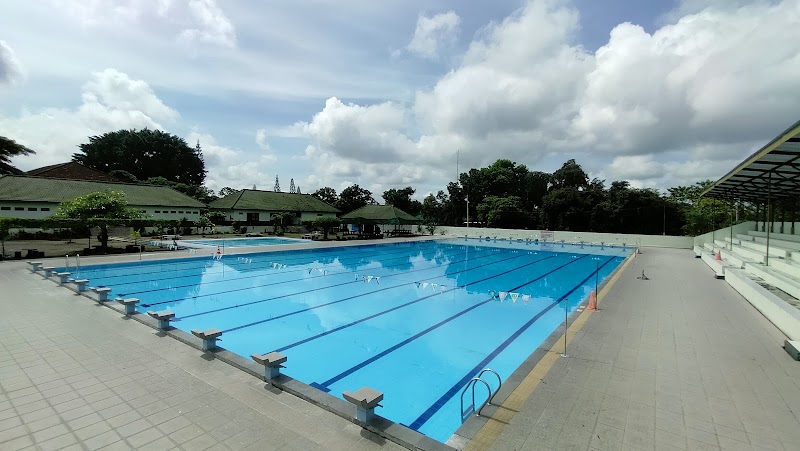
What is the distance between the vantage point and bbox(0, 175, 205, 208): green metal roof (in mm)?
23500

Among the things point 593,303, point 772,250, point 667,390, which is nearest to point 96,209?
point 593,303

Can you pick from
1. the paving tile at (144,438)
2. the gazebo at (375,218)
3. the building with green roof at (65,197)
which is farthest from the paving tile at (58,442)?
the gazebo at (375,218)

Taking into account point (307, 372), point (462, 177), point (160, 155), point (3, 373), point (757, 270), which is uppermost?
point (160, 155)

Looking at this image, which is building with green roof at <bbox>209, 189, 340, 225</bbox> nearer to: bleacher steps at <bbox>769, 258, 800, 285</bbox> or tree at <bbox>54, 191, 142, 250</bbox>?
tree at <bbox>54, 191, 142, 250</bbox>

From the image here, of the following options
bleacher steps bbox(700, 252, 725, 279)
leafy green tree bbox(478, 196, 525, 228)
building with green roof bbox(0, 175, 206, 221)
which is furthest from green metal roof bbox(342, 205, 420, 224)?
bleacher steps bbox(700, 252, 725, 279)

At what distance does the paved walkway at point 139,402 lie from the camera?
3008mm

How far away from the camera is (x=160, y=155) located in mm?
51812

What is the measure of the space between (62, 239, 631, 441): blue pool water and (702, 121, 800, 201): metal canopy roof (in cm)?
459

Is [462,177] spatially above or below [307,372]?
above

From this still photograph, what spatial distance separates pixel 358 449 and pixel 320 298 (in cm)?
762

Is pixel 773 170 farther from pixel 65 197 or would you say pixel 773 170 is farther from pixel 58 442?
pixel 65 197

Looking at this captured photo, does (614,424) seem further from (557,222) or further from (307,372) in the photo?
(557,222)

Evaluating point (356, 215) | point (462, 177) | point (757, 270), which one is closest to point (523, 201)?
point (462, 177)

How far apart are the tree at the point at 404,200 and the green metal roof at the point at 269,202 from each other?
7907mm
